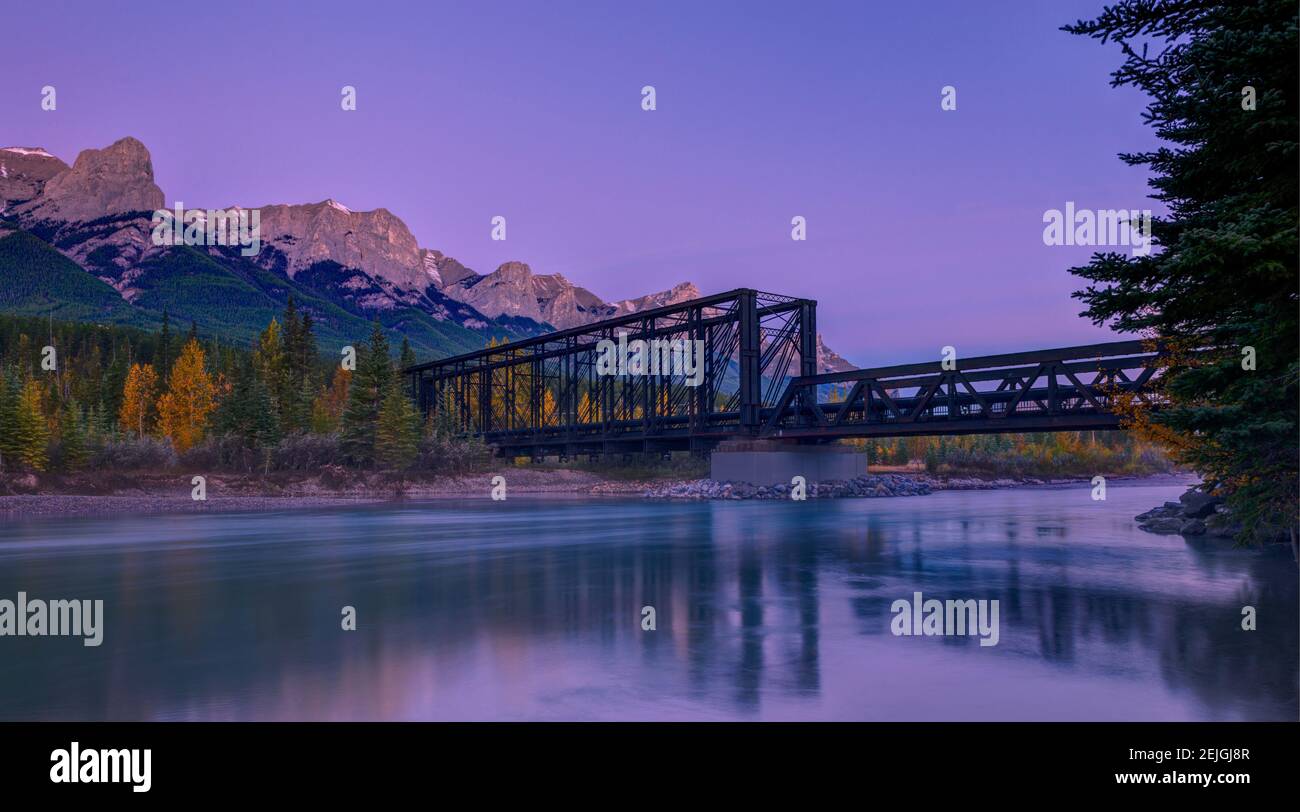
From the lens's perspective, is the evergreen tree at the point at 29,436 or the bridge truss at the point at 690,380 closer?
the evergreen tree at the point at 29,436

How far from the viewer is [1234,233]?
13.1m

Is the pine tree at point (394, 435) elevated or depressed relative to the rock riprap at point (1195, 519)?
elevated

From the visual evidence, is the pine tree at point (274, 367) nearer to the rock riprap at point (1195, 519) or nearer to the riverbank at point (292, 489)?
the riverbank at point (292, 489)

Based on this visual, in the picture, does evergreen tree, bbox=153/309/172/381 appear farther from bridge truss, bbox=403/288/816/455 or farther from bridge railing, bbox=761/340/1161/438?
bridge railing, bbox=761/340/1161/438

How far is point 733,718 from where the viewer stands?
999cm

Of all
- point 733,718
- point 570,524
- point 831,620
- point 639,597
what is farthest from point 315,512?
point 733,718

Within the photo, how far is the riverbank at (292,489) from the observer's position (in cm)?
6756

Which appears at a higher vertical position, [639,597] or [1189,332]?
[1189,332]

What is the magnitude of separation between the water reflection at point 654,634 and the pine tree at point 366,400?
2386 inches

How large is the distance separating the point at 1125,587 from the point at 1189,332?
7541mm

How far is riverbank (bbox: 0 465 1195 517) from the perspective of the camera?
222ft

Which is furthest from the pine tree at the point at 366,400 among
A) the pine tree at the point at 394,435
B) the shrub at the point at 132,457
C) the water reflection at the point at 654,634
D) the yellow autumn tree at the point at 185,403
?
the water reflection at the point at 654,634

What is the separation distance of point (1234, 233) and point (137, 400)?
140 m
